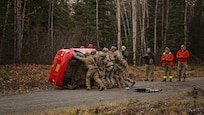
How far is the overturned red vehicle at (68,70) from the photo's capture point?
14.9 meters

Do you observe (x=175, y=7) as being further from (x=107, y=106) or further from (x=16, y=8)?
(x=107, y=106)

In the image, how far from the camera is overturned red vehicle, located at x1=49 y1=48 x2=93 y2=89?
1492 centimetres

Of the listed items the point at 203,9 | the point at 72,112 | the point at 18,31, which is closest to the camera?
the point at 72,112

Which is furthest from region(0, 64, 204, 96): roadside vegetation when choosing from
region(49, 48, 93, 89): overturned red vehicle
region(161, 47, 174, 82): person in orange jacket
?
region(161, 47, 174, 82): person in orange jacket

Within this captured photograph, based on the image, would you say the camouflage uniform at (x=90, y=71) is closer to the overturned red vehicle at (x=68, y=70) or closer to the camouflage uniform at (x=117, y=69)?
the overturned red vehicle at (x=68, y=70)

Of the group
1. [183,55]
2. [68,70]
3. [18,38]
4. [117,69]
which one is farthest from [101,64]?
[18,38]

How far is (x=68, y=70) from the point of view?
1550 cm

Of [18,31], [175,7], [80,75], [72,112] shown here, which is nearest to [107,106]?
[72,112]

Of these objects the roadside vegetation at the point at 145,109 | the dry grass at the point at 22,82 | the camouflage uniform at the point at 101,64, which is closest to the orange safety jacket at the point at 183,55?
the camouflage uniform at the point at 101,64

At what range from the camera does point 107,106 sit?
1002 cm

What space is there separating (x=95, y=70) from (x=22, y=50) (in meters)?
15.7

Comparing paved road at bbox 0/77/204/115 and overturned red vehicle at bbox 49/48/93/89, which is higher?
overturned red vehicle at bbox 49/48/93/89

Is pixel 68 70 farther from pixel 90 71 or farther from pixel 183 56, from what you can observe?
pixel 183 56

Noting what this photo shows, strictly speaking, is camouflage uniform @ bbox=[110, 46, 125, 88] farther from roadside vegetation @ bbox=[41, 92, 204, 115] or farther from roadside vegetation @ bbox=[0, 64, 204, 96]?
roadside vegetation @ bbox=[41, 92, 204, 115]
